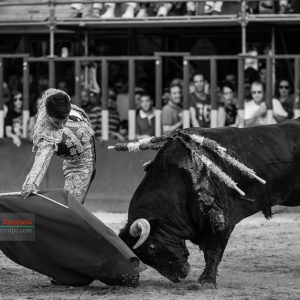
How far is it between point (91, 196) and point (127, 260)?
5470mm

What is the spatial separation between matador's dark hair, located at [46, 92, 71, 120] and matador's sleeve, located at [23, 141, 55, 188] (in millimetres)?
233

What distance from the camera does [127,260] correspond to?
309 inches

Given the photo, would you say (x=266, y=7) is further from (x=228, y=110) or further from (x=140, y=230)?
(x=140, y=230)

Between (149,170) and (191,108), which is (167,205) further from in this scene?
(191,108)

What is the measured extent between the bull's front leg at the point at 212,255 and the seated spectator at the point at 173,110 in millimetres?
4926

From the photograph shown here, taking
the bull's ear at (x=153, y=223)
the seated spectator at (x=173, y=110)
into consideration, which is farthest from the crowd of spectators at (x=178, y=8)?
the bull's ear at (x=153, y=223)

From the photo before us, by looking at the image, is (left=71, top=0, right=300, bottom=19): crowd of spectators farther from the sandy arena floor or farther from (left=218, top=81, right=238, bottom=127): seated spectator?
the sandy arena floor

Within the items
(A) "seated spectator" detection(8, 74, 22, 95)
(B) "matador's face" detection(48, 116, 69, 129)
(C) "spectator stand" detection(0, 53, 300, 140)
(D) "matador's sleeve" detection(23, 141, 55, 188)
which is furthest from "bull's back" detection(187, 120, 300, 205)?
(A) "seated spectator" detection(8, 74, 22, 95)

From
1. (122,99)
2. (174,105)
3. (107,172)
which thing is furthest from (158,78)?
(107,172)

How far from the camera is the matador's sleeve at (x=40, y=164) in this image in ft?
26.1

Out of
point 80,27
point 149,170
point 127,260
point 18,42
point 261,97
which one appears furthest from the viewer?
point 18,42

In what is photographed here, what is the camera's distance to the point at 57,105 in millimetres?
7988

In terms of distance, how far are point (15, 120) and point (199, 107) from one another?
230 cm

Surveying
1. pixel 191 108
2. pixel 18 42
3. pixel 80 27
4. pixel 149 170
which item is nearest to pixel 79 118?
pixel 149 170
